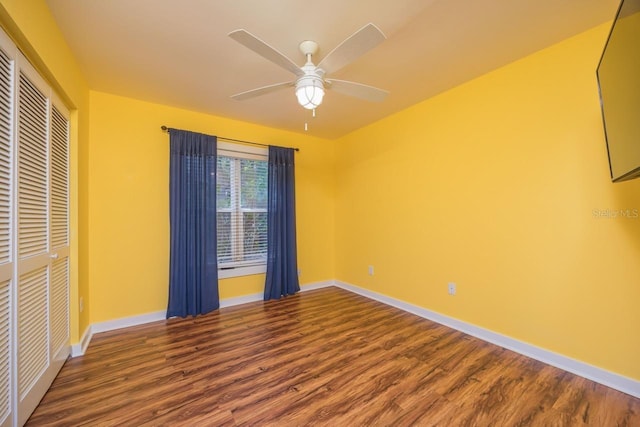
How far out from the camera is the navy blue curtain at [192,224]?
3.02 m

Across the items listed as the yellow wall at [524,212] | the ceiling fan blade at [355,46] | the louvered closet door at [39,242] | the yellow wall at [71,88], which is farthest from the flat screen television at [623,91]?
the louvered closet door at [39,242]

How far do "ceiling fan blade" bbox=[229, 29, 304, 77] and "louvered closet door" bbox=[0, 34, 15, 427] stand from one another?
43.9 inches

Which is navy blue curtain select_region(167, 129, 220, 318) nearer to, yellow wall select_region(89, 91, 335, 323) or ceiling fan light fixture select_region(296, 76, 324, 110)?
yellow wall select_region(89, 91, 335, 323)

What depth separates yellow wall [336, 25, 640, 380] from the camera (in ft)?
6.06

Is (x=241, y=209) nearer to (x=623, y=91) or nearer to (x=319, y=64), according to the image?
(x=319, y=64)

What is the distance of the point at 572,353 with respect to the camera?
1.99 m

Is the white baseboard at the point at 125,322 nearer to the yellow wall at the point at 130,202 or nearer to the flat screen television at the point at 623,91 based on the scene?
the yellow wall at the point at 130,202

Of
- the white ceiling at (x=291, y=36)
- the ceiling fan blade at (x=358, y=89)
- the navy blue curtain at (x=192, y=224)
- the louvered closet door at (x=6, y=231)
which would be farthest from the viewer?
the navy blue curtain at (x=192, y=224)

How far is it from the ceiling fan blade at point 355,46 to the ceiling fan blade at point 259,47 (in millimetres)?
225

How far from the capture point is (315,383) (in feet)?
6.12

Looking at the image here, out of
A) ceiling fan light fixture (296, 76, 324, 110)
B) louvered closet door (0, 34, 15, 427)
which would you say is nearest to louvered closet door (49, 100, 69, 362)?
louvered closet door (0, 34, 15, 427)

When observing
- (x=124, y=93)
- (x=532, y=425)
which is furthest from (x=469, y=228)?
(x=124, y=93)

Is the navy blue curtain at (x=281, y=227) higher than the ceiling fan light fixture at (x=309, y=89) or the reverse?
the reverse

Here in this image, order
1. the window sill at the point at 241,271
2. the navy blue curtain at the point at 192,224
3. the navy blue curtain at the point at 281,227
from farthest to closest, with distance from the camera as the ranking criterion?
1. the navy blue curtain at the point at 281,227
2. the window sill at the point at 241,271
3. the navy blue curtain at the point at 192,224
